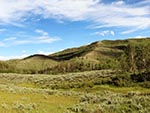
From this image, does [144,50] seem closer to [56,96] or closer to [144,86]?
[144,86]

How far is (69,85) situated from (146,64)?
4584cm

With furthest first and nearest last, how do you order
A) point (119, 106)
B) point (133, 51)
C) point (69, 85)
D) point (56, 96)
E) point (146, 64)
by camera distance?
point (133, 51)
point (146, 64)
point (69, 85)
point (56, 96)
point (119, 106)

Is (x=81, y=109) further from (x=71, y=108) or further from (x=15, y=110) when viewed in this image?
(x=15, y=110)

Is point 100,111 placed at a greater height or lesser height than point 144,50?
lesser

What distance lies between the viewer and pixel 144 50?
379 ft

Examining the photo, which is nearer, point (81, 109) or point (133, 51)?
point (81, 109)

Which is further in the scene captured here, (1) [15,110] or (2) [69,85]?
(2) [69,85]

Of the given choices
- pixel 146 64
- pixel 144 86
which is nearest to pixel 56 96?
pixel 144 86

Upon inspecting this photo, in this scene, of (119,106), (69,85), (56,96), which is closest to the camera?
(119,106)

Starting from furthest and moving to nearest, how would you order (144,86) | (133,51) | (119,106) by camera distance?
(133,51), (144,86), (119,106)

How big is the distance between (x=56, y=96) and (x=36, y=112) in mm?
12688

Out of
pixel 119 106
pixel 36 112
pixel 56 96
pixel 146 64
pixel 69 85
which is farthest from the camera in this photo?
pixel 146 64

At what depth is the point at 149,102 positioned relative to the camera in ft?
85.5

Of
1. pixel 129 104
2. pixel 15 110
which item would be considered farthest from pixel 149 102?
pixel 15 110
